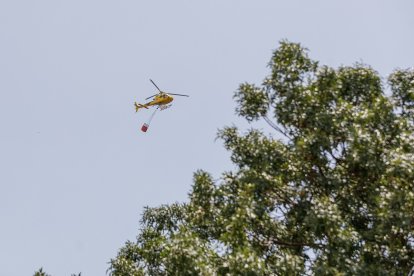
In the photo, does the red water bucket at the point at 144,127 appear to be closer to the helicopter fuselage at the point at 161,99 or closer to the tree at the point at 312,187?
the helicopter fuselage at the point at 161,99

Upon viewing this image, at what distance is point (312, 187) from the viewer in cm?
1512

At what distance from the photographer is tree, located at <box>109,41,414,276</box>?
42.6ft

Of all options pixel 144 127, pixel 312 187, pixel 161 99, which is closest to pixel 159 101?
pixel 161 99

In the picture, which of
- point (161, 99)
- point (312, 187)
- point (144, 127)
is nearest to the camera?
point (312, 187)

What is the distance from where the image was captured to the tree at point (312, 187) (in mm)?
12984

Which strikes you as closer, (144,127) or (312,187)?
(312,187)

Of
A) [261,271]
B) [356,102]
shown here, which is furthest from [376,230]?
[356,102]

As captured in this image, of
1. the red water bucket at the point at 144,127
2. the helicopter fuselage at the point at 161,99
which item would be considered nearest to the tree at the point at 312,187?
the red water bucket at the point at 144,127

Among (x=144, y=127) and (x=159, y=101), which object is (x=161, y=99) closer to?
(x=159, y=101)

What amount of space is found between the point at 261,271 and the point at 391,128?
5.82 meters

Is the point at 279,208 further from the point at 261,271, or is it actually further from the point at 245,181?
the point at 261,271

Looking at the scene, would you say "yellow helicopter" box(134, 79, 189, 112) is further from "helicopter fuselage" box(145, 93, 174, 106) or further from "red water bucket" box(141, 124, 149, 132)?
"red water bucket" box(141, 124, 149, 132)

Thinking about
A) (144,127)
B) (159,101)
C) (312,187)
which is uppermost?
(159,101)

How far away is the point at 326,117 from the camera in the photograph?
14.6m
